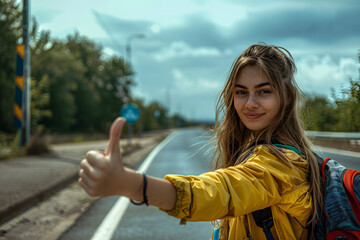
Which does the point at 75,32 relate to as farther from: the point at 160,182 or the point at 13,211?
the point at 160,182

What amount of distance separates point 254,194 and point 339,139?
1.14m

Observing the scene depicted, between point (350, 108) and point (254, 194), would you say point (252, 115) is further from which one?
point (350, 108)

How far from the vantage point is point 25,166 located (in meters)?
9.62

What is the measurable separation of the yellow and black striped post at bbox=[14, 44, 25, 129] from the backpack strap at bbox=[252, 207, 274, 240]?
41.7 ft

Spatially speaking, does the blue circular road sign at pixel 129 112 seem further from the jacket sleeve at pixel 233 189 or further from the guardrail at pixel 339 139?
the jacket sleeve at pixel 233 189

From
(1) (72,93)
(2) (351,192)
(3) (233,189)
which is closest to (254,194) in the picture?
(3) (233,189)

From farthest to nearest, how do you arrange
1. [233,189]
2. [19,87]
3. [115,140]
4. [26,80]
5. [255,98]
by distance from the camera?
[26,80], [19,87], [255,98], [233,189], [115,140]

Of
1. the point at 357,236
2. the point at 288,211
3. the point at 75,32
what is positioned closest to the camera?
the point at 357,236

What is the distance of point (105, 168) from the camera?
1209 mm

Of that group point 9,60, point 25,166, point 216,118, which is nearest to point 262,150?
point 216,118

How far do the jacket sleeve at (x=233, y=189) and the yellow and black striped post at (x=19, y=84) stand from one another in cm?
1283

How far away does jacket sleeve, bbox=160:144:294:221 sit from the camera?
4.84 feet

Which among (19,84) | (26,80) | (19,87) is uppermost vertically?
(26,80)

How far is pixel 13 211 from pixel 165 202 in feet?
14.8
